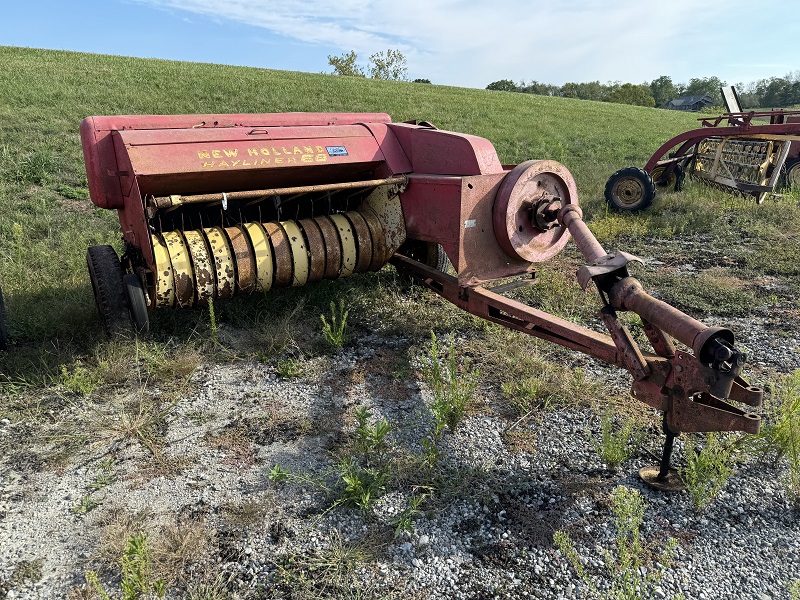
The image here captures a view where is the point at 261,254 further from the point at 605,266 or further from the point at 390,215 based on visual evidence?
the point at 605,266

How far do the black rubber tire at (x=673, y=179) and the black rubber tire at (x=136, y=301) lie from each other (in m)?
8.62

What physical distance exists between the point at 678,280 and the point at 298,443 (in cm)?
441

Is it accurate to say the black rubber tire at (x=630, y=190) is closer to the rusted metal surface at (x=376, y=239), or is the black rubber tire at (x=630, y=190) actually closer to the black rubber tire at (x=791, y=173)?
the black rubber tire at (x=791, y=173)

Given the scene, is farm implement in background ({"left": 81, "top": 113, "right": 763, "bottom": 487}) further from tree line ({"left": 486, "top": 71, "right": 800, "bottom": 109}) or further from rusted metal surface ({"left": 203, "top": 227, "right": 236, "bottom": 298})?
tree line ({"left": 486, "top": 71, "right": 800, "bottom": 109})

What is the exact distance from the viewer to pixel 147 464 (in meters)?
2.97

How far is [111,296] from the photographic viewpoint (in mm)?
3824

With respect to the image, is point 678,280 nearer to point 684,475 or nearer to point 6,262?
point 684,475

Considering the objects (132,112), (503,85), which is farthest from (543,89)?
(132,112)

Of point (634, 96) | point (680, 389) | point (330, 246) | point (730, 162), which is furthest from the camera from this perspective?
point (634, 96)

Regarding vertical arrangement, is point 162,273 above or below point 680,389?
above

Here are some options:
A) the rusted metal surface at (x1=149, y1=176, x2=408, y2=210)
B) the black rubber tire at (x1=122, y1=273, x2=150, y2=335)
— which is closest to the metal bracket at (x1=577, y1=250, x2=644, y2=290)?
the rusted metal surface at (x1=149, y1=176, x2=408, y2=210)

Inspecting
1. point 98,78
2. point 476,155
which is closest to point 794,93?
point 98,78

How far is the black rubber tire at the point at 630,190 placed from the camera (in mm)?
8484

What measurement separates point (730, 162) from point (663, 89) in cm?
8367
